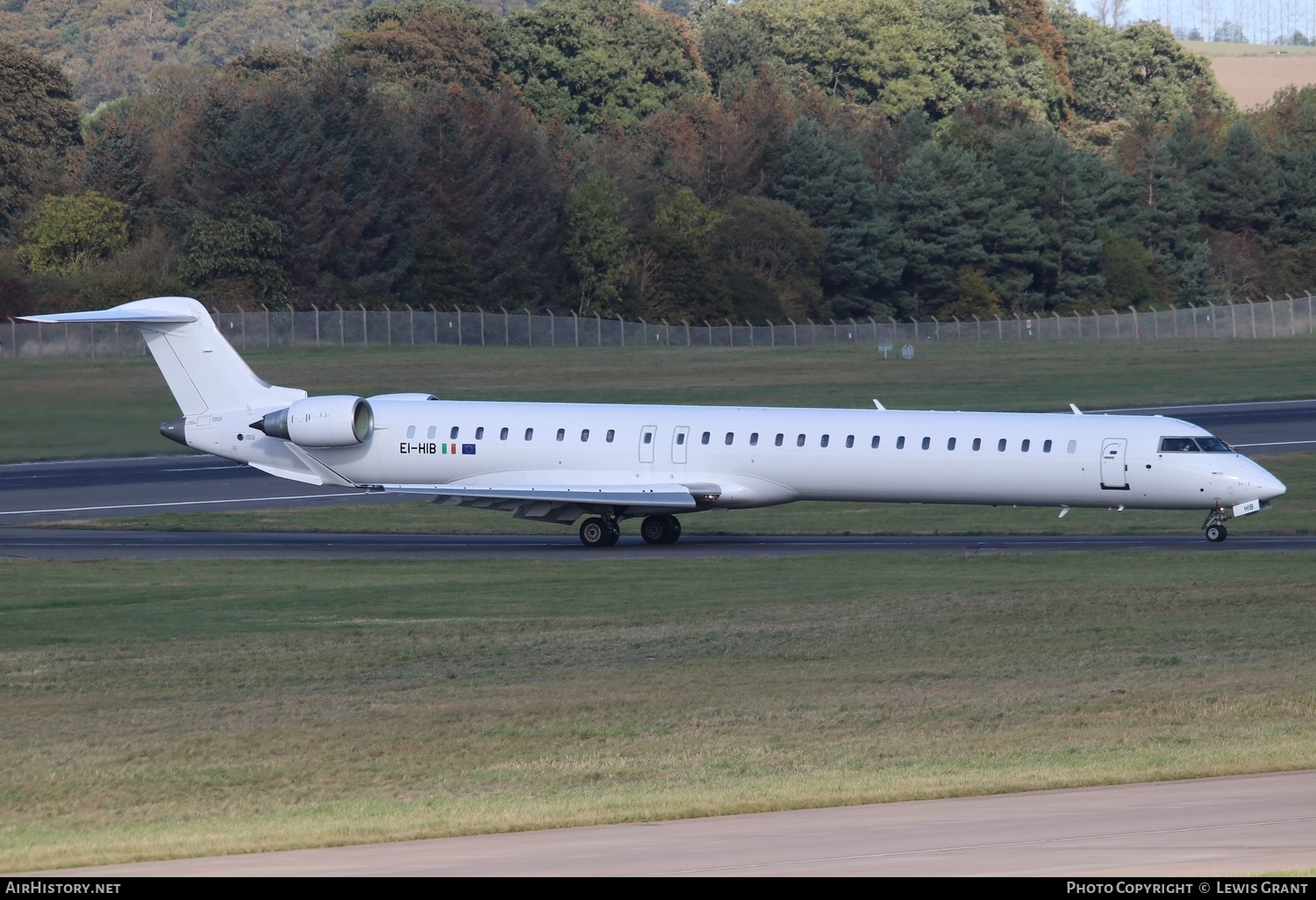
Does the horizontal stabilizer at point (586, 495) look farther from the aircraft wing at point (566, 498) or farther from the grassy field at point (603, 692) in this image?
the grassy field at point (603, 692)

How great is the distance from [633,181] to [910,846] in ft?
370

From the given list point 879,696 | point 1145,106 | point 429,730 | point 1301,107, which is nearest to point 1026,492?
point 879,696

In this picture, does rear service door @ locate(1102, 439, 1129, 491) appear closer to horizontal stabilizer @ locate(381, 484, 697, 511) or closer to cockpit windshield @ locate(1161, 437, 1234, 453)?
cockpit windshield @ locate(1161, 437, 1234, 453)

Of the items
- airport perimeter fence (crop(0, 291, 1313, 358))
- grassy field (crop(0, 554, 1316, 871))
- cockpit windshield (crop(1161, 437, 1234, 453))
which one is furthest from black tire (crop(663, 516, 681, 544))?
airport perimeter fence (crop(0, 291, 1313, 358))

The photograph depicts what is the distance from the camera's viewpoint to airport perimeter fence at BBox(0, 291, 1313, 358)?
3649 inches

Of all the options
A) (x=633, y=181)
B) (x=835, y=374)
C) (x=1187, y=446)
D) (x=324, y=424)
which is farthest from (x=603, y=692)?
(x=633, y=181)

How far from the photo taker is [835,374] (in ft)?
284

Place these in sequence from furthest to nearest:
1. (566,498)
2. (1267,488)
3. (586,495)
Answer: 1. (586,495)
2. (566,498)
3. (1267,488)

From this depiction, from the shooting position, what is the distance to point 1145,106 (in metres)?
161

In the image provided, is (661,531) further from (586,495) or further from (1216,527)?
(1216,527)

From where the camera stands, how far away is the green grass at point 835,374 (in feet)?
245

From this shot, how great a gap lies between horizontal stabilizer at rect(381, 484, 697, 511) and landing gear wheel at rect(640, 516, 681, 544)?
1.25m

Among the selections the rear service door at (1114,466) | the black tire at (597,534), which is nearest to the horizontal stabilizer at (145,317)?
the black tire at (597,534)

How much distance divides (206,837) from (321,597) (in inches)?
629
